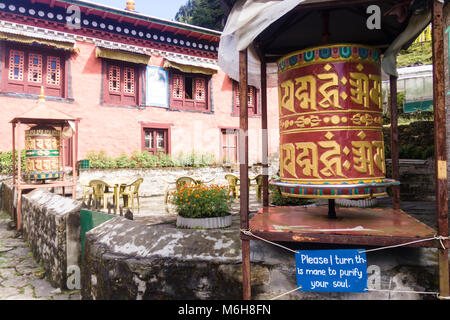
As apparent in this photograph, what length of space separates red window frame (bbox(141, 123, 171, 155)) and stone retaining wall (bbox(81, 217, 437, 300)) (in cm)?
1232

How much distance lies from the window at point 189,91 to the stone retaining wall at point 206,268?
1357 centimetres

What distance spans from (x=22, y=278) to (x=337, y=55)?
19.3ft

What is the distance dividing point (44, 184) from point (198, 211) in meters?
5.77

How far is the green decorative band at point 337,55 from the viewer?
2.98m

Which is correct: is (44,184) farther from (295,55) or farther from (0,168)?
(295,55)

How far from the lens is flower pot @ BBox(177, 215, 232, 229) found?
525 centimetres

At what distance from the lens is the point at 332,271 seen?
2467 millimetres

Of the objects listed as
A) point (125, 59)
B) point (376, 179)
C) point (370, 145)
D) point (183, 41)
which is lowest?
point (376, 179)

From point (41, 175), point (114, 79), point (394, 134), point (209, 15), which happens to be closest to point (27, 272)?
point (41, 175)

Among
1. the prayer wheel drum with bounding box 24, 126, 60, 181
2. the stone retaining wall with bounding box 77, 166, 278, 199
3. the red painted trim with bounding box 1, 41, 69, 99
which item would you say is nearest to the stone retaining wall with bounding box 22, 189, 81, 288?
the prayer wheel drum with bounding box 24, 126, 60, 181

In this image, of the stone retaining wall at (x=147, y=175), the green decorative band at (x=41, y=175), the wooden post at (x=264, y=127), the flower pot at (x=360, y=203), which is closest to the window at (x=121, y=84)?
the stone retaining wall at (x=147, y=175)

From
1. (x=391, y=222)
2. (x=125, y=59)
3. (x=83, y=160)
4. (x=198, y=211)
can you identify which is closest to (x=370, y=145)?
(x=391, y=222)

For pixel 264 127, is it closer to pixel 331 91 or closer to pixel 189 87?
pixel 331 91
